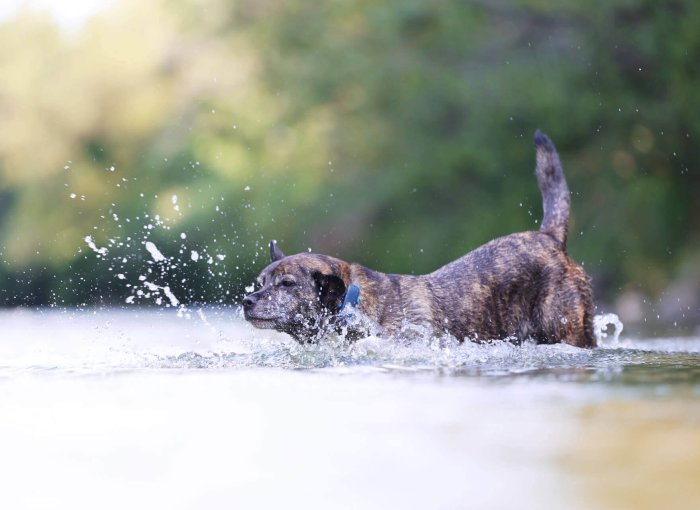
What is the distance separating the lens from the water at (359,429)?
340 cm

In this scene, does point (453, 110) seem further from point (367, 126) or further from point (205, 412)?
point (205, 412)

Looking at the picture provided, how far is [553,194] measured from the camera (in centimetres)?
802

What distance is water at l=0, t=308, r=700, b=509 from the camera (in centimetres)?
340

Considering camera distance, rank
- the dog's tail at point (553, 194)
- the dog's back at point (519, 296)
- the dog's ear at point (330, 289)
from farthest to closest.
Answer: the dog's tail at point (553, 194) < the dog's back at point (519, 296) < the dog's ear at point (330, 289)

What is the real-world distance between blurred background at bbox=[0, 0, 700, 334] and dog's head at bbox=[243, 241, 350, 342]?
6.61 m

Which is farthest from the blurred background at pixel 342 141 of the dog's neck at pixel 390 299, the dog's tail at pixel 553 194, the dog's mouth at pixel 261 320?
the dog's mouth at pixel 261 320

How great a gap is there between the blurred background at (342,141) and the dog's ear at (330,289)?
6.63 m

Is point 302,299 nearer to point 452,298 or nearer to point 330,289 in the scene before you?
point 330,289

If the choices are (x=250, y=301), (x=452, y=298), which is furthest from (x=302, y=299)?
(x=452, y=298)

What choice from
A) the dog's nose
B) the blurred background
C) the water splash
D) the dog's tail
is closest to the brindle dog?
the dog's nose

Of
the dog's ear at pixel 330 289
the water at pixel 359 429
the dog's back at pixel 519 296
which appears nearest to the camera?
the water at pixel 359 429

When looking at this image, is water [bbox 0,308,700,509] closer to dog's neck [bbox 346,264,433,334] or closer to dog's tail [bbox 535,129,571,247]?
dog's neck [bbox 346,264,433,334]

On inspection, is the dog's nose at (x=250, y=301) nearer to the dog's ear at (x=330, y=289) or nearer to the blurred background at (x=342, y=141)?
the dog's ear at (x=330, y=289)

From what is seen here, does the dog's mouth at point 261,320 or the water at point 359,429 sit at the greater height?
the dog's mouth at point 261,320
